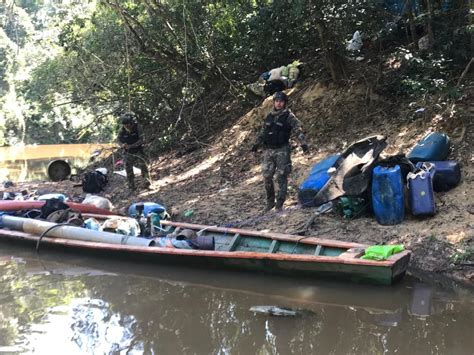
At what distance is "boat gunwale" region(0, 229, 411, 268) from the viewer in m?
4.94

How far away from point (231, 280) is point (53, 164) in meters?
9.59

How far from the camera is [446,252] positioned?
5.45m

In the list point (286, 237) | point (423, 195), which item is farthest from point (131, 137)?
point (423, 195)

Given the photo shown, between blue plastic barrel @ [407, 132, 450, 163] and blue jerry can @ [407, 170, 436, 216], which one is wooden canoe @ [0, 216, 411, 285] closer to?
blue jerry can @ [407, 170, 436, 216]

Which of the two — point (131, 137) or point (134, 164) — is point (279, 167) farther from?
point (134, 164)

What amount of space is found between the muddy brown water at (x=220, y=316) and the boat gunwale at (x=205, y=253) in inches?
9.8

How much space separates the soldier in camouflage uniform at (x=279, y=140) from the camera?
7.02 m

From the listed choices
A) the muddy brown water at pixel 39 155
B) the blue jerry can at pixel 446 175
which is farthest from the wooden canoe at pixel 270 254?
the muddy brown water at pixel 39 155

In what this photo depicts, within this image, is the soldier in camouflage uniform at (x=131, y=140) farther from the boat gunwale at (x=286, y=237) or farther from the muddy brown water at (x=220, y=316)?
the muddy brown water at (x=220, y=316)

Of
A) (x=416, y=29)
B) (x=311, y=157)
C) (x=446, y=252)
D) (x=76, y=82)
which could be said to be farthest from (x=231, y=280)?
(x=76, y=82)

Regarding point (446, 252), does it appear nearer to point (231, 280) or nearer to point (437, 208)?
point (437, 208)

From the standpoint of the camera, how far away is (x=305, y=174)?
856 centimetres

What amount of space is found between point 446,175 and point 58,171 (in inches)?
409

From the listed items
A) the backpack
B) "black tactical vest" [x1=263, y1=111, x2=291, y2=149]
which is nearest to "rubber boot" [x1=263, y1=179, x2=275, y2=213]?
"black tactical vest" [x1=263, y1=111, x2=291, y2=149]
